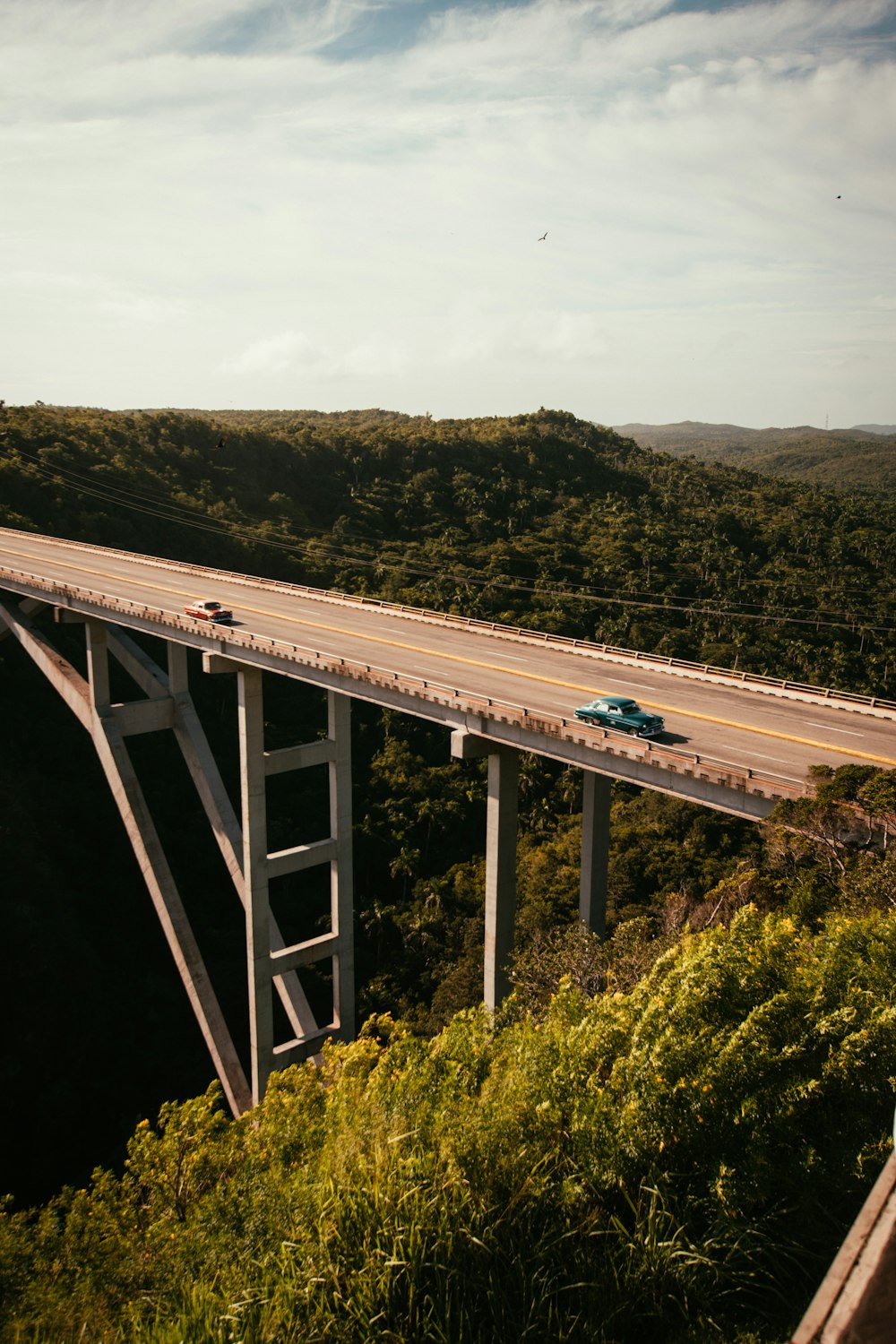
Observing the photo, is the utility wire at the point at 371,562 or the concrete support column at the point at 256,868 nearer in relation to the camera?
the concrete support column at the point at 256,868

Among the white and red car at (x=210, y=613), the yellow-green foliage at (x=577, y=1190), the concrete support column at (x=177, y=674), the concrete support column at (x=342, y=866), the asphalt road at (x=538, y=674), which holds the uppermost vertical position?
the white and red car at (x=210, y=613)

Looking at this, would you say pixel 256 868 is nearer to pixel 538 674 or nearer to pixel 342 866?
pixel 342 866

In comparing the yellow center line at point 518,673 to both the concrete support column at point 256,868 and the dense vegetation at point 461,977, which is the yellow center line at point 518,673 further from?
the concrete support column at point 256,868

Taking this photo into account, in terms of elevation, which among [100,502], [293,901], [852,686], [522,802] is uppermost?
[100,502]

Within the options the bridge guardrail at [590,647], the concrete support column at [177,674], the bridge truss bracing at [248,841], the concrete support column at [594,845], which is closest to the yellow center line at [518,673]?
the concrete support column at [594,845]

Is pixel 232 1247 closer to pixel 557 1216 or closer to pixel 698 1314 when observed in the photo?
pixel 557 1216

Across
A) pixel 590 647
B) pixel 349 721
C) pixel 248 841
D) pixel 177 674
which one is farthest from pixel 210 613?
pixel 590 647

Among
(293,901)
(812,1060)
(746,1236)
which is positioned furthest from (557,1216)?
(293,901)
